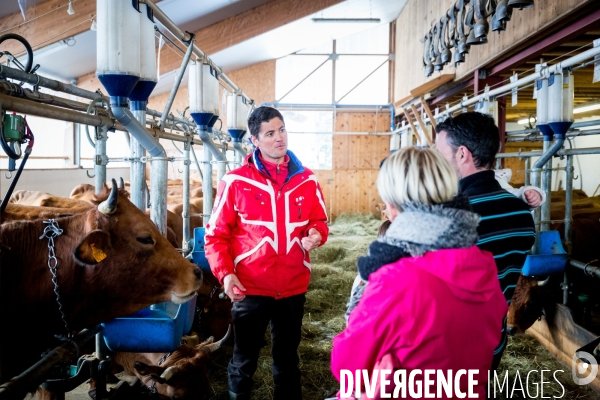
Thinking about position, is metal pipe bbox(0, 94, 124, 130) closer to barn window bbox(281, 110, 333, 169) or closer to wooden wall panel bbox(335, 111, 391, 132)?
barn window bbox(281, 110, 333, 169)

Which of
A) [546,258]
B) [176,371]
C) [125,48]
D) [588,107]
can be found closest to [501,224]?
[125,48]

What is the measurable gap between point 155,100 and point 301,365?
39.6ft

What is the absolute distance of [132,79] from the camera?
230 cm

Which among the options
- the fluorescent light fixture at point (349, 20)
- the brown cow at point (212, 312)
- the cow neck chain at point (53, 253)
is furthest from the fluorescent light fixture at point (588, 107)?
the cow neck chain at point (53, 253)

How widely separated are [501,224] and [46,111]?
6.32 ft

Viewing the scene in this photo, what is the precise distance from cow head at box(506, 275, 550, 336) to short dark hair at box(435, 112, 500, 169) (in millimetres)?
2569

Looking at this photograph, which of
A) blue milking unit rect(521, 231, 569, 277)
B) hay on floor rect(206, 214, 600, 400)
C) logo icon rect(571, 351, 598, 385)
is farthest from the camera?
blue milking unit rect(521, 231, 569, 277)

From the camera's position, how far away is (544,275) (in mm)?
4051

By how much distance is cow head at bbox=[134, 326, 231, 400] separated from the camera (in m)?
2.87

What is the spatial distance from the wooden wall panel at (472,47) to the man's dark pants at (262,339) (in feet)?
12.2

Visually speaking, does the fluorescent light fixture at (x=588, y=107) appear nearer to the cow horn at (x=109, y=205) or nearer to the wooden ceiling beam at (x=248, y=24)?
the wooden ceiling beam at (x=248, y=24)

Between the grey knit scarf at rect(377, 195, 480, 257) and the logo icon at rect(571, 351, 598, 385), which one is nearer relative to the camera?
the grey knit scarf at rect(377, 195, 480, 257)

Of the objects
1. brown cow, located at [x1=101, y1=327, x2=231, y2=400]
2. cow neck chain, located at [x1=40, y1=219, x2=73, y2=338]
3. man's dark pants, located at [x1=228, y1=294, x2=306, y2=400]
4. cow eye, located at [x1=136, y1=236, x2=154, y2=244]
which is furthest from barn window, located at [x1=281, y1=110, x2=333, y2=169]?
cow neck chain, located at [x1=40, y1=219, x2=73, y2=338]

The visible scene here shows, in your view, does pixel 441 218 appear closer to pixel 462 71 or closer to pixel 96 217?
pixel 96 217
